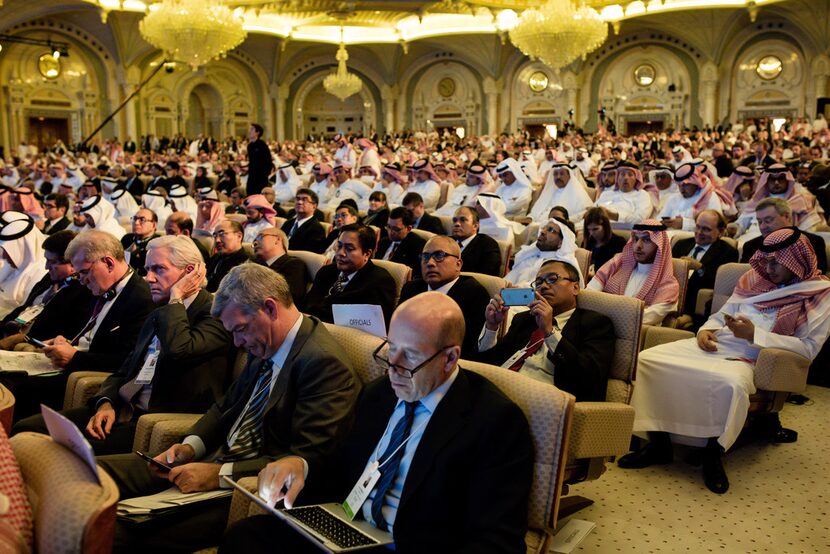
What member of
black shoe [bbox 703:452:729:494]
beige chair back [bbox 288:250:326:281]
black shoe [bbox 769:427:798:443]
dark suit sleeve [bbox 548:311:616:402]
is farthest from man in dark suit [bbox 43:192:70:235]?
black shoe [bbox 769:427:798:443]

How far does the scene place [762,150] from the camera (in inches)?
479

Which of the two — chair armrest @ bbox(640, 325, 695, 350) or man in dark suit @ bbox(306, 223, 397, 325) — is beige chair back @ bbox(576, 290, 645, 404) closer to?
chair armrest @ bbox(640, 325, 695, 350)

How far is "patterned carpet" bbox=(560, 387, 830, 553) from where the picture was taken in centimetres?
275

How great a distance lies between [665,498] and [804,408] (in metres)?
1.54

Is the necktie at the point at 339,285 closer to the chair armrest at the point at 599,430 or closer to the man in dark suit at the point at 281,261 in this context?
the man in dark suit at the point at 281,261

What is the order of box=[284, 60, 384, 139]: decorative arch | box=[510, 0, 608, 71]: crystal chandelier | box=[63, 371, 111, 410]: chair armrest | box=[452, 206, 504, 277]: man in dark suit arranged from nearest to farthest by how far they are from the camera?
box=[63, 371, 111, 410]: chair armrest → box=[452, 206, 504, 277]: man in dark suit → box=[510, 0, 608, 71]: crystal chandelier → box=[284, 60, 384, 139]: decorative arch

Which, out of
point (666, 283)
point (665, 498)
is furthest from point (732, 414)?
point (666, 283)

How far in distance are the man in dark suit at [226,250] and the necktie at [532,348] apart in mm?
2374

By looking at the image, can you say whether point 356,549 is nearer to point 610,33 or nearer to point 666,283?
point 666,283

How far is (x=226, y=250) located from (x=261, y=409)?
8.61ft

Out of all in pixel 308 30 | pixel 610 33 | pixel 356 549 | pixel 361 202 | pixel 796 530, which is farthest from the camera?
pixel 308 30

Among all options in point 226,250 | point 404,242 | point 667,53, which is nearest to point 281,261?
point 226,250

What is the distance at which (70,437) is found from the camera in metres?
1.63

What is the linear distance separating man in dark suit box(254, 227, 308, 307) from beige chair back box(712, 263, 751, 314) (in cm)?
246
